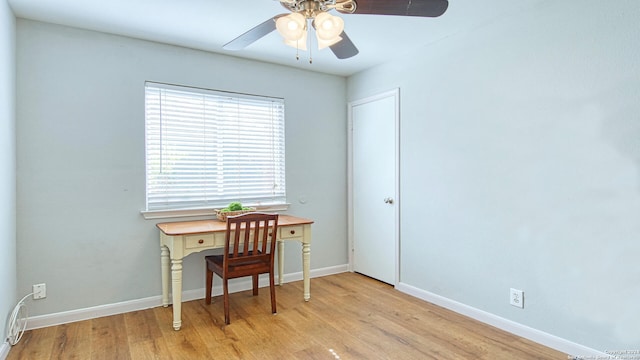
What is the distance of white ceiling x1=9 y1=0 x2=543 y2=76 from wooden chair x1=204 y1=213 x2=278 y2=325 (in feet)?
4.98

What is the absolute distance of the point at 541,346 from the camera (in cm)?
245

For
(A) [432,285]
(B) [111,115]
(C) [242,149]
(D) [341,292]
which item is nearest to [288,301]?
(D) [341,292]

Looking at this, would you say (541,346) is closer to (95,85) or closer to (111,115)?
(111,115)

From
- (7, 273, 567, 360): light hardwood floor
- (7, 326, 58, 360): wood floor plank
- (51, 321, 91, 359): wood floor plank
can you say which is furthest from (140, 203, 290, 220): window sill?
(7, 326, 58, 360): wood floor plank

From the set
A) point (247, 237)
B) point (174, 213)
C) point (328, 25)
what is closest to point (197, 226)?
point (174, 213)

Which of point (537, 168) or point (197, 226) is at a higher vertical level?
point (537, 168)

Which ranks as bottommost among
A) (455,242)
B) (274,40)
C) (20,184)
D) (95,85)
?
(455,242)

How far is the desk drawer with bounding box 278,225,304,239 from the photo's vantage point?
10.7 feet

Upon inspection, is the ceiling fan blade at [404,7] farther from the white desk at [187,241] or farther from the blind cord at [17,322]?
the blind cord at [17,322]

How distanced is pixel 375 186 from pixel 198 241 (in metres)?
1.97

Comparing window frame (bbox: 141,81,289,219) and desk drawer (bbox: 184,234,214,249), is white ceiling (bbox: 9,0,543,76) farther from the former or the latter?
desk drawer (bbox: 184,234,214,249)

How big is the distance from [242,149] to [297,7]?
207 centimetres

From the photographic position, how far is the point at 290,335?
2664 mm

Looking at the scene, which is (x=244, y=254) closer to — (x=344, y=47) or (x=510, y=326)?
(x=344, y=47)
